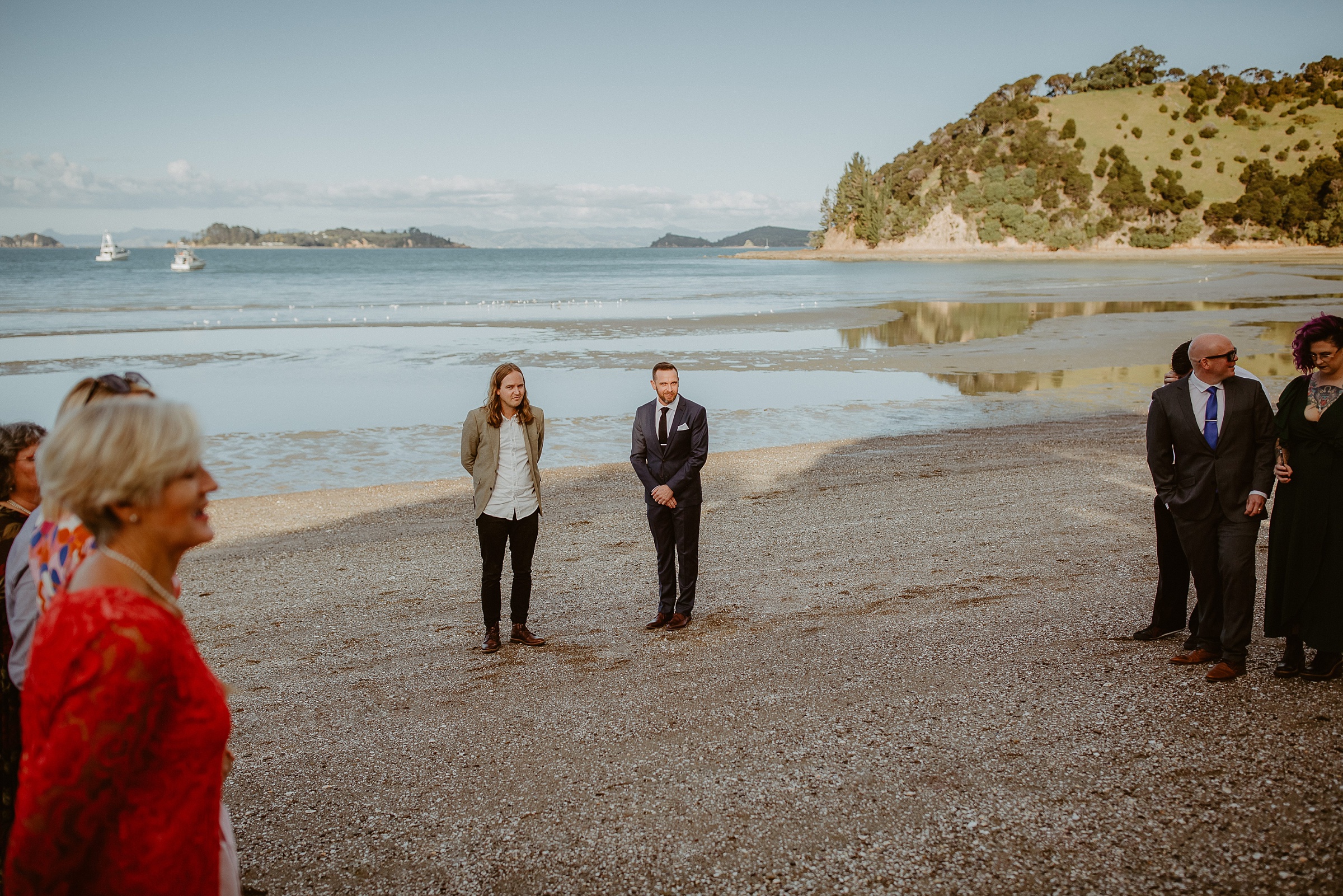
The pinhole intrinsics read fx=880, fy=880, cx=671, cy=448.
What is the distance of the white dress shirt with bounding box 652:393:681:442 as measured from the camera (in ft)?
22.4

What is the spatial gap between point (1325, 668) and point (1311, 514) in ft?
3.27

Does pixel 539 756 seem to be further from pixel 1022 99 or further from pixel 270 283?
pixel 1022 99

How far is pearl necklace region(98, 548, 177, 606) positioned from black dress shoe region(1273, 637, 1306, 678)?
19.6ft

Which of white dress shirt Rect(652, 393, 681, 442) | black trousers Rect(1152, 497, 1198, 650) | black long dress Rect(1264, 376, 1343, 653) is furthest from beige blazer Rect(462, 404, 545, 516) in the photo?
black long dress Rect(1264, 376, 1343, 653)

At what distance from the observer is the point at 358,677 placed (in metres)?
6.30

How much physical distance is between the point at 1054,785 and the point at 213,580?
795 cm

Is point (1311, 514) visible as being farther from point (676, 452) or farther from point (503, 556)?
point (503, 556)

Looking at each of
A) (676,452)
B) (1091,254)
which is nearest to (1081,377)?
(676,452)

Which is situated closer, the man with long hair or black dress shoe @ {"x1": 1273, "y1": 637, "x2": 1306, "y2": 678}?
black dress shoe @ {"x1": 1273, "y1": 637, "x2": 1306, "y2": 678}

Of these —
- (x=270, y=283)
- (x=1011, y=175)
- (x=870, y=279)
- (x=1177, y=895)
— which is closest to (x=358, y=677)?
(x=1177, y=895)

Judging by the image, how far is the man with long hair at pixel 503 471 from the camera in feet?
20.8

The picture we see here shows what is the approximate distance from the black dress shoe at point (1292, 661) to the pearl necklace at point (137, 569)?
19.6 feet

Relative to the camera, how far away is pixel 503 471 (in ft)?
20.9

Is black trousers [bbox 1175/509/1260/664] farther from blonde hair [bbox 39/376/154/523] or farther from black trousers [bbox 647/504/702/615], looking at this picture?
blonde hair [bbox 39/376/154/523]
